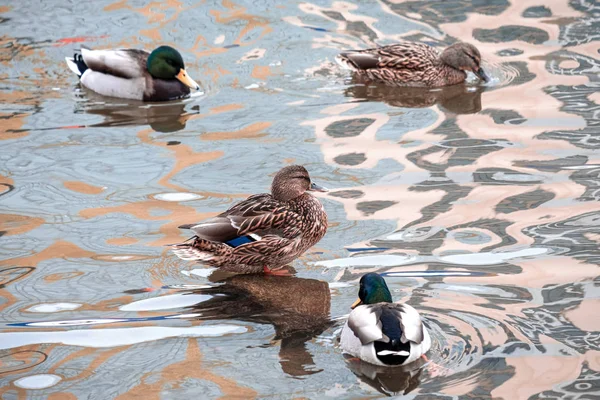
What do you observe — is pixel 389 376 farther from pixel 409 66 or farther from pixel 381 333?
pixel 409 66

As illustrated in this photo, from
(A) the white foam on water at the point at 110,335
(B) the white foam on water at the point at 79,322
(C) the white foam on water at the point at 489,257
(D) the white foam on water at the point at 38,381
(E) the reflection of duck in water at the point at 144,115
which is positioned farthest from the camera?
(E) the reflection of duck in water at the point at 144,115

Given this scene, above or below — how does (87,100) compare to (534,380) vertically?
above

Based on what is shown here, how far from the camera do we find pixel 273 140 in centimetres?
961

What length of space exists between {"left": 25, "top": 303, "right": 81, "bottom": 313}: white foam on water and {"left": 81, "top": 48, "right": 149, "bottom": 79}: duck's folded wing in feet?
16.1

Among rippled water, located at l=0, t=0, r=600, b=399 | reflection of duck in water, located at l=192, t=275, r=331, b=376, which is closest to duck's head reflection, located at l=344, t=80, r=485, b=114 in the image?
rippled water, located at l=0, t=0, r=600, b=399

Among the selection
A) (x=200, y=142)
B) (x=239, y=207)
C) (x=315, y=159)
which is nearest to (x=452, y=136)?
(x=315, y=159)

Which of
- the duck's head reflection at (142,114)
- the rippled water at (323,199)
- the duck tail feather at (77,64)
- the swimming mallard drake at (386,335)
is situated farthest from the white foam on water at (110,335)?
the duck tail feather at (77,64)

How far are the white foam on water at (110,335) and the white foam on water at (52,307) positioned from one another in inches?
12.1

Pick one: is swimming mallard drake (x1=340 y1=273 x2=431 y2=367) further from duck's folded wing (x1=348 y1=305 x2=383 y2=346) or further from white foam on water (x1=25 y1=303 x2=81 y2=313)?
white foam on water (x1=25 y1=303 x2=81 y2=313)

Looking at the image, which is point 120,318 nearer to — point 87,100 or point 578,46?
point 87,100

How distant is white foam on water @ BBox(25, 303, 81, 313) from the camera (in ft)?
21.5

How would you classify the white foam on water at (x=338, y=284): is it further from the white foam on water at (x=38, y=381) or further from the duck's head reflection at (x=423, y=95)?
the duck's head reflection at (x=423, y=95)

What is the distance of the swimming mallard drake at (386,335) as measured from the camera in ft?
18.0

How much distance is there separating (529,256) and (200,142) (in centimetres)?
363
